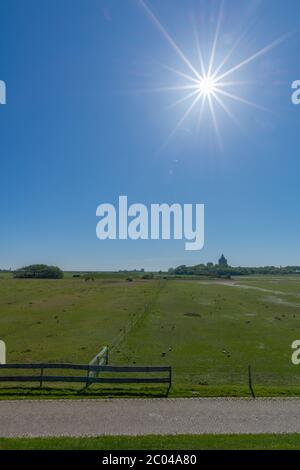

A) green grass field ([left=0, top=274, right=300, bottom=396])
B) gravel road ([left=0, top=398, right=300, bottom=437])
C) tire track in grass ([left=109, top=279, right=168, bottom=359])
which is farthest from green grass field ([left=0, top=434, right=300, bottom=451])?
tire track in grass ([left=109, top=279, right=168, bottom=359])

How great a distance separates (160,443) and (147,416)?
2555 millimetres

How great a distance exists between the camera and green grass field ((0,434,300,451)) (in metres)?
9.63

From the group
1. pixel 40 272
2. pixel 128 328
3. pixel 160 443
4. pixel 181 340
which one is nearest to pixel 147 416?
pixel 160 443

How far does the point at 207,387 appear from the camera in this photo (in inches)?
661

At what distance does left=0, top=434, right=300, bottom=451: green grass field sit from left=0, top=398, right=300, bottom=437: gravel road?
0.59 metres

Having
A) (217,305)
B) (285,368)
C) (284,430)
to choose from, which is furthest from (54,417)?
(217,305)

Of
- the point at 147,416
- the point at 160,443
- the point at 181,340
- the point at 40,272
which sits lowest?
the point at 181,340

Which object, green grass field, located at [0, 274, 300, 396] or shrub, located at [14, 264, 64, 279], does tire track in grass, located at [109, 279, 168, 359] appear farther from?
shrub, located at [14, 264, 64, 279]

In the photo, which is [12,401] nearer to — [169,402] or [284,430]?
[169,402]

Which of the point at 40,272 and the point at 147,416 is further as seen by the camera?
the point at 40,272

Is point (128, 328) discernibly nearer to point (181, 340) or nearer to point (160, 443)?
point (181, 340)

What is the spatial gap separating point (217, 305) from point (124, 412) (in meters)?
46.3

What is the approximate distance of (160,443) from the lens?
999cm
